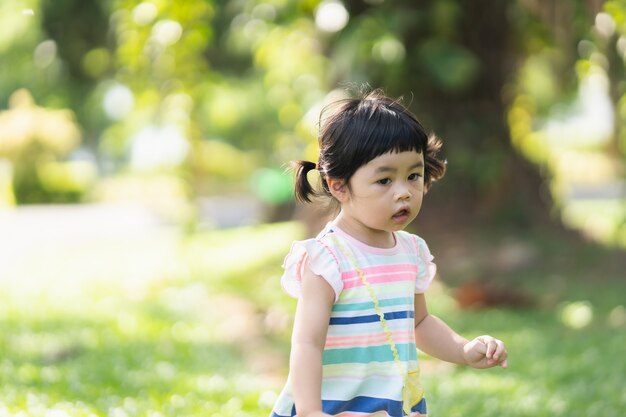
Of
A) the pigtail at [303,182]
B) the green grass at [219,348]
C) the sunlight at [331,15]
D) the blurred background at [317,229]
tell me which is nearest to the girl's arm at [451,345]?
the pigtail at [303,182]

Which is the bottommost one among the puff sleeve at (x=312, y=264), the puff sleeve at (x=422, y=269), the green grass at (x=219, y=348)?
the puff sleeve at (x=312, y=264)

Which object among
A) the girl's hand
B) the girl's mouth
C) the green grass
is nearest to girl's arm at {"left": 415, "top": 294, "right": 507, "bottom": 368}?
the girl's hand

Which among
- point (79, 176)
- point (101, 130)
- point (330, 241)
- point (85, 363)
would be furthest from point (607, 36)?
point (101, 130)

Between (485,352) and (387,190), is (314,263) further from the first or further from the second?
(485,352)

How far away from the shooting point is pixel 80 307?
8.70 meters

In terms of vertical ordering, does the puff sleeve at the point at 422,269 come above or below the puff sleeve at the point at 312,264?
above

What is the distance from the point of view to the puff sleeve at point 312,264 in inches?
101

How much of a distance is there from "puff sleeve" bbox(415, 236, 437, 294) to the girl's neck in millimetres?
136

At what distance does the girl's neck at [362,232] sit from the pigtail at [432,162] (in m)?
0.26

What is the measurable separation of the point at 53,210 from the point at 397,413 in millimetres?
21404

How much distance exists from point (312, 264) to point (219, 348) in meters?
4.83

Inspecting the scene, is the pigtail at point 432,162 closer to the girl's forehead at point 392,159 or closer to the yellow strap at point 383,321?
the girl's forehead at point 392,159

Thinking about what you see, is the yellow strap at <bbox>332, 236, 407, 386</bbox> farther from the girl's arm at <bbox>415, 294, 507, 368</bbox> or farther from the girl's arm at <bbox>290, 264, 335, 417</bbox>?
the girl's arm at <bbox>415, 294, 507, 368</bbox>

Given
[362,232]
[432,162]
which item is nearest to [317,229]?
[432,162]
